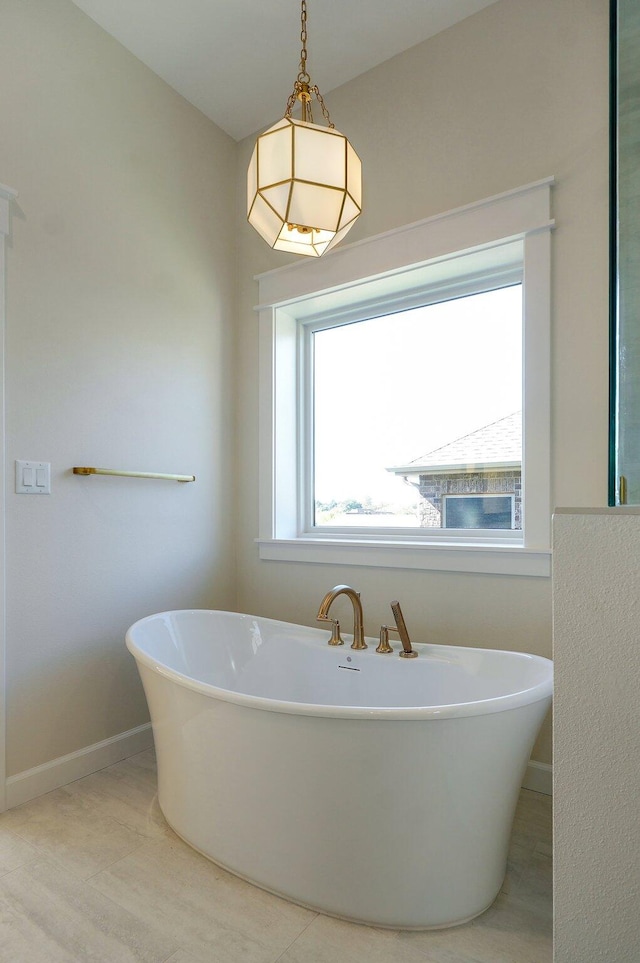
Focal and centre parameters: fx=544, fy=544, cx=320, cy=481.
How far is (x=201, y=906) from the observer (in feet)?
4.43

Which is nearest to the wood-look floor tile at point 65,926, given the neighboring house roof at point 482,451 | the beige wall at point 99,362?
the beige wall at point 99,362

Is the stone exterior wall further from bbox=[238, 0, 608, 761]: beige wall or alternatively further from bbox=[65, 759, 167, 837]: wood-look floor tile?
bbox=[65, 759, 167, 837]: wood-look floor tile

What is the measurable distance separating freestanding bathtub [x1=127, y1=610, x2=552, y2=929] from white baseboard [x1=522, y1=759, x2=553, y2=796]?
50 centimetres

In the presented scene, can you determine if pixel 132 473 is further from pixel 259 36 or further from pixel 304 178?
pixel 259 36

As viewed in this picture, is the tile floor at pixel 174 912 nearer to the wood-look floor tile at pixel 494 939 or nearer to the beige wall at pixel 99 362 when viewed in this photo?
the wood-look floor tile at pixel 494 939

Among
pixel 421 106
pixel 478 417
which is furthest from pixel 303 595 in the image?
pixel 421 106

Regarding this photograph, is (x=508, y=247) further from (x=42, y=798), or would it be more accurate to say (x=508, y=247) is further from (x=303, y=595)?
(x=42, y=798)

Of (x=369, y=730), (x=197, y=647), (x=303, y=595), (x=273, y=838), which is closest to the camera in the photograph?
(x=369, y=730)

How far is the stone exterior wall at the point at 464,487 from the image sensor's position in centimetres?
215

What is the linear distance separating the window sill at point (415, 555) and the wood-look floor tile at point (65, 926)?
1369mm

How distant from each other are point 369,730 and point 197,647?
107 cm

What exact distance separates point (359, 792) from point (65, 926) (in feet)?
2.54

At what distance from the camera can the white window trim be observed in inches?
73.7

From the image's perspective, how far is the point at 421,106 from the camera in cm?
218
